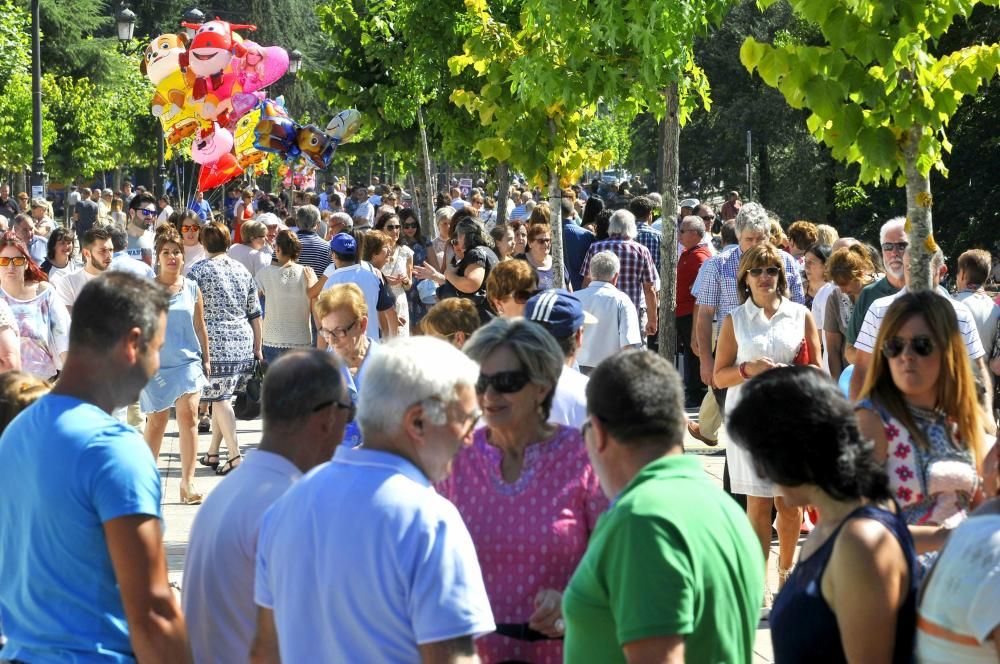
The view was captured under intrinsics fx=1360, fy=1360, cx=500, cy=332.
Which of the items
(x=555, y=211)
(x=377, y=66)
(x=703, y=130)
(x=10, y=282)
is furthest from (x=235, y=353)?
(x=703, y=130)

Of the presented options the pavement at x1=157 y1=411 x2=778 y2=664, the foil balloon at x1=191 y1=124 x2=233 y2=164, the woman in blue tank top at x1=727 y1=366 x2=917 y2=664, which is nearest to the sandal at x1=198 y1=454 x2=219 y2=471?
the pavement at x1=157 y1=411 x2=778 y2=664

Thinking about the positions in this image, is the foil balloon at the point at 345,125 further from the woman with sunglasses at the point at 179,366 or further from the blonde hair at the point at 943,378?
the blonde hair at the point at 943,378

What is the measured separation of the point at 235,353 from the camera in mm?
10164

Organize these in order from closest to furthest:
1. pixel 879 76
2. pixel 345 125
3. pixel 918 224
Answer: pixel 879 76, pixel 918 224, pixel 345 125

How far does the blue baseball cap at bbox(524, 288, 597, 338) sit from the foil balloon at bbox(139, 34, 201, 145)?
14452 millimetres

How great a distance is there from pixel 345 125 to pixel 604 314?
14.3m

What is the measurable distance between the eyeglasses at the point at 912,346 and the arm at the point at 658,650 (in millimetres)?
1938

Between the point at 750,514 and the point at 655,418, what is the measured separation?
4.10 metres

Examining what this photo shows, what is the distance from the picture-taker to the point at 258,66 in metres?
19.5

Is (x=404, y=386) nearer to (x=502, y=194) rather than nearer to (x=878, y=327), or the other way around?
(x=878, y=327)

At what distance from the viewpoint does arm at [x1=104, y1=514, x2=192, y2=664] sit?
3.25 m

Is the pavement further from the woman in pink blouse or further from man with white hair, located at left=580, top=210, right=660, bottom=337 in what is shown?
the woman in pink blouse

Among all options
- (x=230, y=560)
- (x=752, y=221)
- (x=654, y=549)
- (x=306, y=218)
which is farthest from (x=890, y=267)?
(x=306, y=218)

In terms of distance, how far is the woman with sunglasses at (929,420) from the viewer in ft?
14.3
